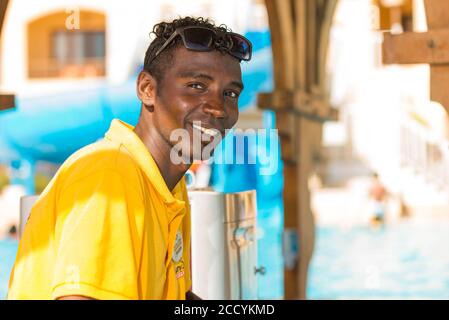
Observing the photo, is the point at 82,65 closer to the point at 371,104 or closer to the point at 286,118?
the point at 371,104

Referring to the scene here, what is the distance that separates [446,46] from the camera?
8.80ft

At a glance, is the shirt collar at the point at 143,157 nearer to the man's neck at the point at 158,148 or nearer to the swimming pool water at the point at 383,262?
the man's neck at the point at 158,148

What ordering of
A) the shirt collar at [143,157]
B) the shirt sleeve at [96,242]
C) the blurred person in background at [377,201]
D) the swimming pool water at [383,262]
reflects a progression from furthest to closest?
the blurred person in background at [377,201] < the swimming pool water at [383,262] < the shirt collar at [143,157] < the shirt sleeve at [96,242]

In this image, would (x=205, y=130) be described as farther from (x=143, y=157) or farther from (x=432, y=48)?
(x=432, y=48)

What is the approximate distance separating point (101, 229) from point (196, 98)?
1.22ft

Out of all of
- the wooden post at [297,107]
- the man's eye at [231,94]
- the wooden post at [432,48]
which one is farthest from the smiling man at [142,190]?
the wooden post at [297,107]

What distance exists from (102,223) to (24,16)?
2309 cm

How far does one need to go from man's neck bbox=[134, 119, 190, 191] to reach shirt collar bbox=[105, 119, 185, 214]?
37mm

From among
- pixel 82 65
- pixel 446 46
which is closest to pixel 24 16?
→ pixel 82 65

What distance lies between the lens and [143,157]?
1560 millimetres

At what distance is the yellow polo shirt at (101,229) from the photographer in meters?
1.34

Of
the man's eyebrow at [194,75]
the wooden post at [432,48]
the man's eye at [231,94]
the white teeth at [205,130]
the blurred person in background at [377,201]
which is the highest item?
the blurred person in background at [377,201]

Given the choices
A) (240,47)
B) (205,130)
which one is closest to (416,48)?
(240,47)

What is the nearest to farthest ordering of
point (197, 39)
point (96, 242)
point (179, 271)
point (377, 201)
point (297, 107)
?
point (96, 242)
point (197, 39)
point (179, 271)
point (297, 107)
point (377, 201)
